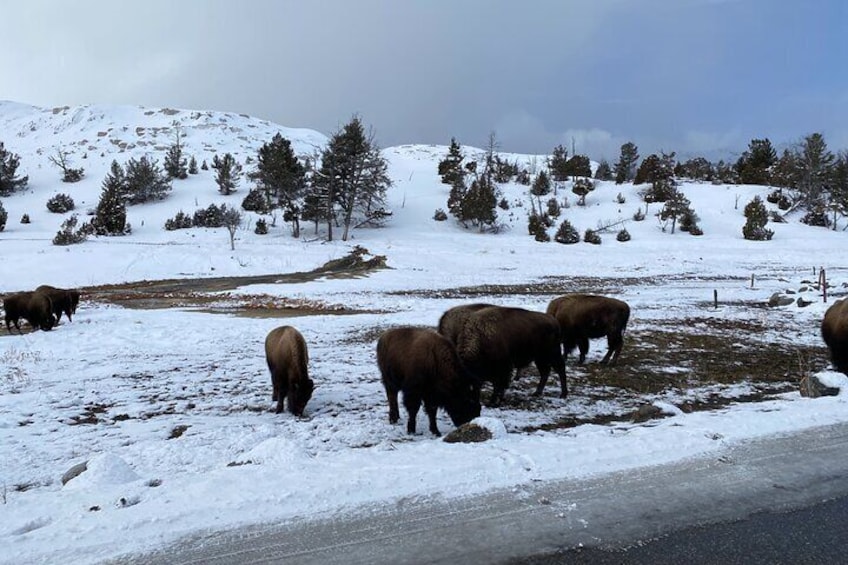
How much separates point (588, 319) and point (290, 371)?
6.13 meters

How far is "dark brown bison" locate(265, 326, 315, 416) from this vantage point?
7.97 m

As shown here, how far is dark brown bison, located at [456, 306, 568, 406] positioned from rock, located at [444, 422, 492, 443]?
5.56ft

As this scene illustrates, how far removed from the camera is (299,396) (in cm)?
797

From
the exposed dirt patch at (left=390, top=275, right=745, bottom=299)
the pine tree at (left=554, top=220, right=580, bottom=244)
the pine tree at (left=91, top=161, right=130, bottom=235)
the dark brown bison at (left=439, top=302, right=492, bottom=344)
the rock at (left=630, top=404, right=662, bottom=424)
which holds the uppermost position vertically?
the pine tree at (left=91, top=161, right=130, bottom=235)

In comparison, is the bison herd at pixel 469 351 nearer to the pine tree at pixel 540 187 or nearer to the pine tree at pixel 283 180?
the pine tree at pixel 283 180

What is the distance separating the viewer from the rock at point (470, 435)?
635 centimetres

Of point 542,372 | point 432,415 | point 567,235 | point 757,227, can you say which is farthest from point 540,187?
point 432,415

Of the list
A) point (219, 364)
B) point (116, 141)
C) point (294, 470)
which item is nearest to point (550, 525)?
point (294, 470)

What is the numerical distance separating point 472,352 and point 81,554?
5602 mm

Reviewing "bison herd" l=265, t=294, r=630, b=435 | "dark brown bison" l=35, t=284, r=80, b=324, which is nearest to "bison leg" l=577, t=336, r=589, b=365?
"bison herd" l=265, t=294, r=630, b=435

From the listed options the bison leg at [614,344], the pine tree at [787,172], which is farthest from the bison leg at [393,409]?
the pine tree at [787,172]

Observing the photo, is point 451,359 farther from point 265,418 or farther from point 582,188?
point 582,188

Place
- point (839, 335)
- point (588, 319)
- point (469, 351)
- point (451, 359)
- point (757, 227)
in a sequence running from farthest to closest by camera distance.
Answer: point (757, 227)
point (588, 319)
point (839, 335)
point (469, 351)
point (451, 359)

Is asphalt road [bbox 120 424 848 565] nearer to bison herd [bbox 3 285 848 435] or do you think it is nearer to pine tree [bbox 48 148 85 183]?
bison herd [bbox 3 285 848 435]
